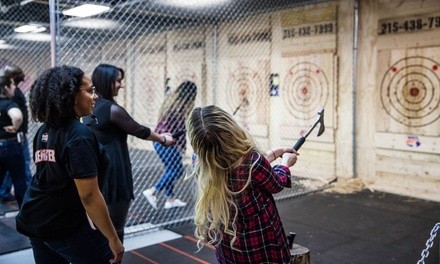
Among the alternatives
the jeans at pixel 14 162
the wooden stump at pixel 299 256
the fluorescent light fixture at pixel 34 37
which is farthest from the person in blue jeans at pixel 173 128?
the fluorescent light fixture at pixel 34 37

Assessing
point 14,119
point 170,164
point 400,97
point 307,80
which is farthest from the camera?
point 307,80

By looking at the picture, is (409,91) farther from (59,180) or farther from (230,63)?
(59,180)

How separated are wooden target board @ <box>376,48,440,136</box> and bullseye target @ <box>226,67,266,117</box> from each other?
6.76 feet

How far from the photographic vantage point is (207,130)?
158 cm

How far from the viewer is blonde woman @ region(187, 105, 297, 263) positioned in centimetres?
158

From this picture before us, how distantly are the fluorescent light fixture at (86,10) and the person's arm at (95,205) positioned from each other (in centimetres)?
523

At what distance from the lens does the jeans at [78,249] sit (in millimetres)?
1639

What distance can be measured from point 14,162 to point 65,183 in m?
2.58

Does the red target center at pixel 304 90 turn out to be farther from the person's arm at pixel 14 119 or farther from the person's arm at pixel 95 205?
the person's arm at pixel 95 205

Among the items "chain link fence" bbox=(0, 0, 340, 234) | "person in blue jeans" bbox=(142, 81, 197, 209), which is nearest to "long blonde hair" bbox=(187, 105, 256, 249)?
"chain link fence" bbox=(0, 0, 340, 234)

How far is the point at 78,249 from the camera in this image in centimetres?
164

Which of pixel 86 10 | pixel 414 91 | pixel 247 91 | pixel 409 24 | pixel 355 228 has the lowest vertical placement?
pixel 355 228

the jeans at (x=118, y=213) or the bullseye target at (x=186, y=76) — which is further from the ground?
the bullseye target at (x=186, y=76)

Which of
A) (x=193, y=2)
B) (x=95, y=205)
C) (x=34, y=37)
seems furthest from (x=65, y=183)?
(x=34, y=37)
